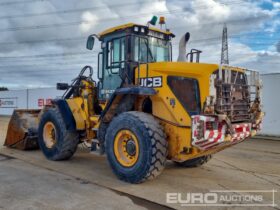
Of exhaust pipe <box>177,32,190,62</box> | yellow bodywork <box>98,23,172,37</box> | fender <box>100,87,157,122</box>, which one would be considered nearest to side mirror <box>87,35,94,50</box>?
yellow bodywork <box>98,23,172,37</box>

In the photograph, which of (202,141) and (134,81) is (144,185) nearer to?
(202,141)

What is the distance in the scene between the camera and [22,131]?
9406mm

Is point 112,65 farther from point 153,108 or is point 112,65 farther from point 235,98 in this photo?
point 235,98

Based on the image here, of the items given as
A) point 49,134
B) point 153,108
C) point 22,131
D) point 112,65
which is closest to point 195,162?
point 153,108

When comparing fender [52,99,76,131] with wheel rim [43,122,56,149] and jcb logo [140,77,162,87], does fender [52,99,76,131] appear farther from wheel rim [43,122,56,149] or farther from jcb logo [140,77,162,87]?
jcb logo [140,77,162,87]

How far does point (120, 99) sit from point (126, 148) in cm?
109

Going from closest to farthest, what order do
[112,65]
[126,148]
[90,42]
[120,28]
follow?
[126,148] < [120,28] < [112,65] < [90,42]

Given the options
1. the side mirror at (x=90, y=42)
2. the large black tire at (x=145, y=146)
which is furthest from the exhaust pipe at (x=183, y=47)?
the side mirror at (x=90, y=42)

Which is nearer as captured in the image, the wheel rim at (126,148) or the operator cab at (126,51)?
the wheel rim at (126,148)

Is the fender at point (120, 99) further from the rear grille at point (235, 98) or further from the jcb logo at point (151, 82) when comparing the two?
the rear grille at point (235, 98)

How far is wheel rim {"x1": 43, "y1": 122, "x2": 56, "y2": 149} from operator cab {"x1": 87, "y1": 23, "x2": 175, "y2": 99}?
1.66m

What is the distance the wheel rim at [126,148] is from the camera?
19.7 ft

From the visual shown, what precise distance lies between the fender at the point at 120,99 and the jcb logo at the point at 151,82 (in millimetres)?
139

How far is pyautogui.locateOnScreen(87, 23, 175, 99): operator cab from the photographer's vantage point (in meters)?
6.86
